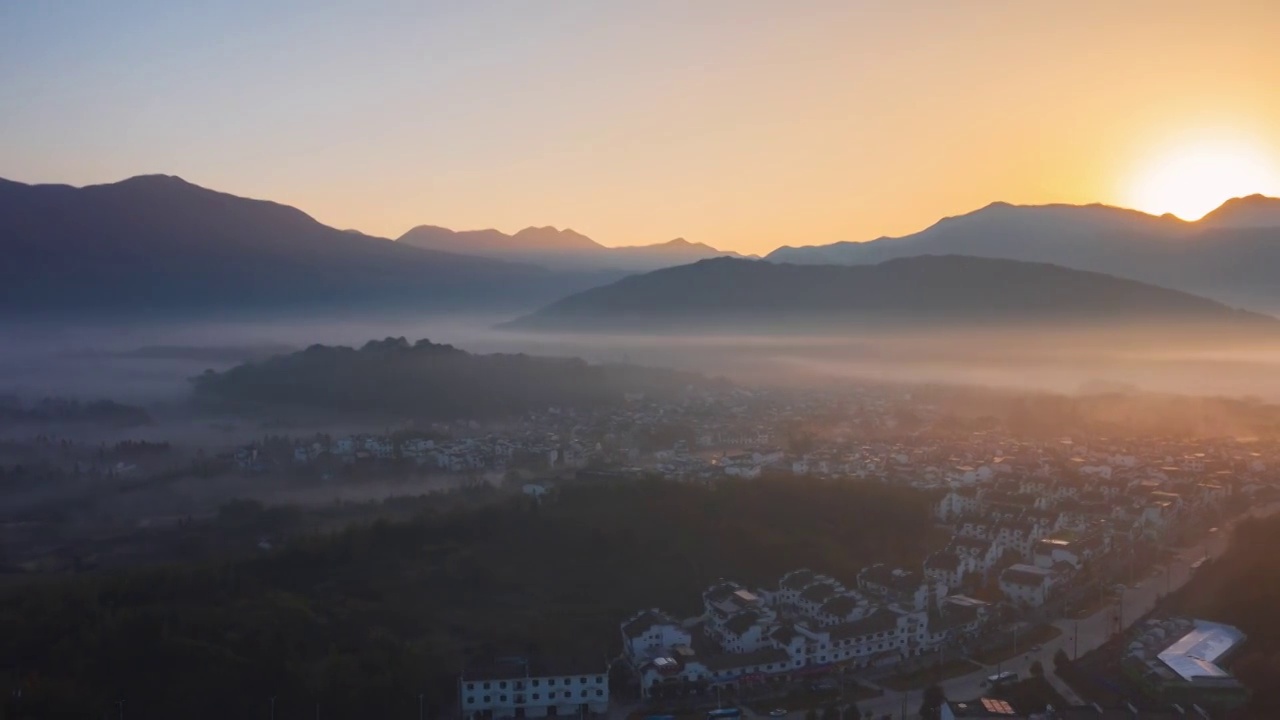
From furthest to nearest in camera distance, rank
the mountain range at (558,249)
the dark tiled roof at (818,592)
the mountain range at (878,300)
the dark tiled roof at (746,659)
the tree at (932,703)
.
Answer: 1. the mountain range at (558,249)
2. the mountain range at (878,300)
3. the dark tiled roof at (818,592)
4. the dark tiled roof at (746,659)
5. the tree at (932,703)

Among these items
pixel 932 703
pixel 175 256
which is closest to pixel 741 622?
pixel 932 703

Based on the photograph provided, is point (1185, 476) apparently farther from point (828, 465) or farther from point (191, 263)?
point (191, 263)

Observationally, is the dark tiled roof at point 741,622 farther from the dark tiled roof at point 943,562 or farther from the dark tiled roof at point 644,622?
the dark tiled roof at point 943,562

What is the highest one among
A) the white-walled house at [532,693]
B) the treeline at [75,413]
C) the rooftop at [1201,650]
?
the treeline at [75,413]

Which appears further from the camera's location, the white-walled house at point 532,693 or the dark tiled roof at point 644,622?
the dark tiled roof at point 644,622

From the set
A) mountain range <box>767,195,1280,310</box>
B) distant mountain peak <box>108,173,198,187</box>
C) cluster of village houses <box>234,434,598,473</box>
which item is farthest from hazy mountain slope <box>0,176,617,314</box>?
cluster of village houses <box>234,434,598,473</box>

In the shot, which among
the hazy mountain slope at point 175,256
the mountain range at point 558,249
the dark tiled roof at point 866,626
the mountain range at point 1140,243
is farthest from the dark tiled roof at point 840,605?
the mountain range at point 558,249

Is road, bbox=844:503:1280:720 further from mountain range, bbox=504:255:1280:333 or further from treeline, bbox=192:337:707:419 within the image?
mountain range, bbox=504:255:1280:333
